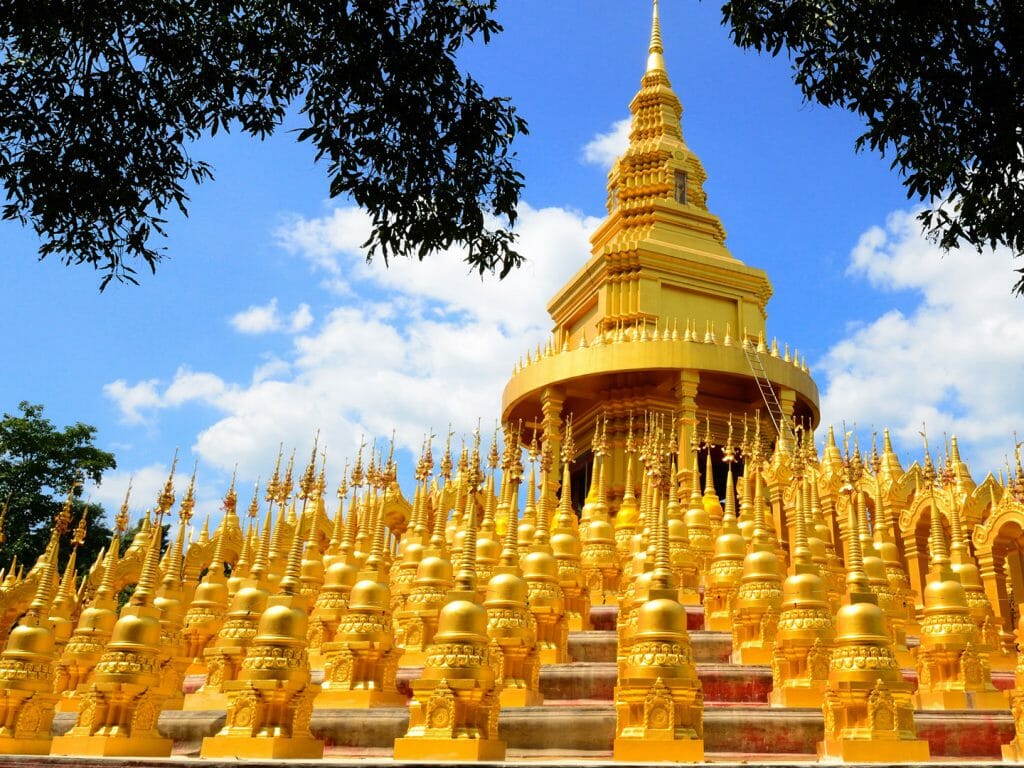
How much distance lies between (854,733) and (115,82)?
25.7ft

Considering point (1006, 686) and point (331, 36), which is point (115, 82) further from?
point (1006, 686)

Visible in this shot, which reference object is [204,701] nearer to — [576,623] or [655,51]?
[576,623]

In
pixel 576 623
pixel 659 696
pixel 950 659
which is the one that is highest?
pixel 576 623

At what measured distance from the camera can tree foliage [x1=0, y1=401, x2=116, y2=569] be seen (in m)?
29.2

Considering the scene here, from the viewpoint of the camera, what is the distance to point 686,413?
2262 cm

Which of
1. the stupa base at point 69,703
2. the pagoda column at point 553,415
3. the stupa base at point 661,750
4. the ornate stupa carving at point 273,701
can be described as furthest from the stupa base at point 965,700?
the pagoda column at point 553,415

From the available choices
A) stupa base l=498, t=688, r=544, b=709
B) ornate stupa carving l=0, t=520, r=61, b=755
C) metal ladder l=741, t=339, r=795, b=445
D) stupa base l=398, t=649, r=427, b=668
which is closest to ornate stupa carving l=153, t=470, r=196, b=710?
ornate stupa carving l=0, t=520, r=61, b=755

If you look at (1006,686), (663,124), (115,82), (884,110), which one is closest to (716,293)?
(663,124)

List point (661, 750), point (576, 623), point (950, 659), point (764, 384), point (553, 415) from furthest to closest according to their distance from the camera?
1. point (553, 415)
2. point (764, 384)
3. point (576, 623)
4. point (950, 659)
5. point (661, 750)

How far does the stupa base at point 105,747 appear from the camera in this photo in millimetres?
8016

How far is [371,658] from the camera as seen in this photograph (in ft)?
32.0

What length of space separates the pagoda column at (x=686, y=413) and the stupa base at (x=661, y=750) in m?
13.5

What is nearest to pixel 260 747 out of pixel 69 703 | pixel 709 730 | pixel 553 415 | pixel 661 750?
pixel 661 750

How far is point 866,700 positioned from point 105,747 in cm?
612
